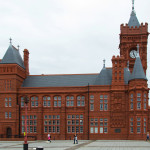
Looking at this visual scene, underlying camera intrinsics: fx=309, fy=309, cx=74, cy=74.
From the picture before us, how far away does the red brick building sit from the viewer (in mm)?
61125

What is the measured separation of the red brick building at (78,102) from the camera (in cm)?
6112

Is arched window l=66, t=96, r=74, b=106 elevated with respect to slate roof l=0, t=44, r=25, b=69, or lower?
lower

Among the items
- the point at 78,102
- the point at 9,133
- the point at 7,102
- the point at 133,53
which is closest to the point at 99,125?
the point at 78,102

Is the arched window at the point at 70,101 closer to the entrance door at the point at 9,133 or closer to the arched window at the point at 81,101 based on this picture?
the arched window at the point at 81,101

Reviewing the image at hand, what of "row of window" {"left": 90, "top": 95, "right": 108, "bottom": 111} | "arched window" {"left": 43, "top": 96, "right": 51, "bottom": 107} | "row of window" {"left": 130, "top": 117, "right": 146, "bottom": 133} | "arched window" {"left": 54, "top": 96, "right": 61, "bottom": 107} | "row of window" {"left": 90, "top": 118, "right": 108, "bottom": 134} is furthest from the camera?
"arched window" {"left": 43, "top": 96, "right": 51, "bottom": 107}

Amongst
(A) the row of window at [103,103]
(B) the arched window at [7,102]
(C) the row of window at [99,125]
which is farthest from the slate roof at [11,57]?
(C) the row of window at [99,125]

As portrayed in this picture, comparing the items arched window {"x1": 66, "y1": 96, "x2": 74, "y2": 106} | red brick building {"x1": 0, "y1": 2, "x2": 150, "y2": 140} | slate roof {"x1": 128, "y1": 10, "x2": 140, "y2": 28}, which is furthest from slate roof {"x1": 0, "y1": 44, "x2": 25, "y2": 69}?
slate roof {"x1": 128, "y1": 10, "x2": 140, "y2": 28}

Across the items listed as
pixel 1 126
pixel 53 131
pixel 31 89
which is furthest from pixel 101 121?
pixel 1 126

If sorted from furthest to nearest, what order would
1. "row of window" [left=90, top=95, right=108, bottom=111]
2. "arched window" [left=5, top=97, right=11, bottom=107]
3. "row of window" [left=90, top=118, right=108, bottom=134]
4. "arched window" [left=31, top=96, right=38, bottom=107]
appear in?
"arched window" [left=31, top=96, right=38, bottom=107]
"arched window" [left=5, top=97, right=11, bottom=107]
"row of window" [left=90, top=95, right=108, bottom=111]
"row of window" [left=90, top=118, right=108, bottom=134]

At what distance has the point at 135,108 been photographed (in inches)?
2377

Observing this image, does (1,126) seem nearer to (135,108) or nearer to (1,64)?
(1,64)

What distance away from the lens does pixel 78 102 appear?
65.1 meters

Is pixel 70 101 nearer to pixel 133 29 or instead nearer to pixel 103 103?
pixel 103 103

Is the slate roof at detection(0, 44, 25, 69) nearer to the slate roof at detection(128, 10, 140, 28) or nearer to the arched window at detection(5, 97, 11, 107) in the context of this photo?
the arched window at detection(5, 97, 11, 107)
